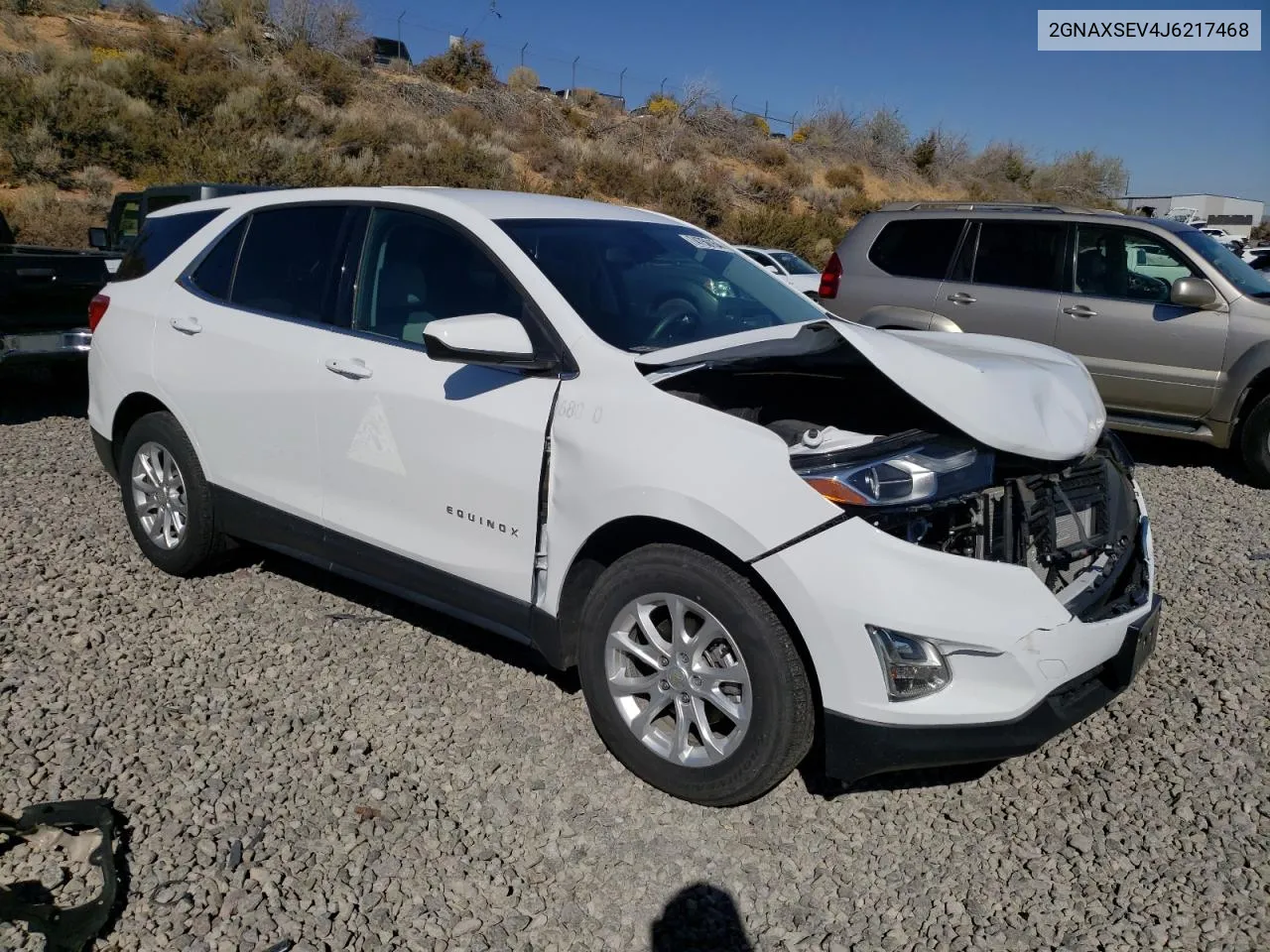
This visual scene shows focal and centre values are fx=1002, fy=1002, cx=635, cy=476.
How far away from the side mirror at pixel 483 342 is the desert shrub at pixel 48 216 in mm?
18764

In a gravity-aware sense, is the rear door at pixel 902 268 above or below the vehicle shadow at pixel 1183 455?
above

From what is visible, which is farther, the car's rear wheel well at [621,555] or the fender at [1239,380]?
the fender at [1239,380]

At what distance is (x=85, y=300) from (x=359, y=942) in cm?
686

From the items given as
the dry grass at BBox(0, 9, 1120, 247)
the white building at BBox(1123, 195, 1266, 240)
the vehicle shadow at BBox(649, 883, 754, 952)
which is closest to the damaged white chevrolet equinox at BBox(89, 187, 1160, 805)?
the vehicle shadow at BBox(649, 883, 754, 952)

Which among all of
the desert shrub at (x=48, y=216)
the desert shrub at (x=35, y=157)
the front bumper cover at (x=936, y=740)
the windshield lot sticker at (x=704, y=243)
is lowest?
the front bumper cover at (x=936, y=740)

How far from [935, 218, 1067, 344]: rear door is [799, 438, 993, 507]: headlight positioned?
208 inches

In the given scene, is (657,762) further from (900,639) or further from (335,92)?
(335,92)

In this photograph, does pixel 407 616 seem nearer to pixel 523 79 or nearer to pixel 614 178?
pixel 614 178

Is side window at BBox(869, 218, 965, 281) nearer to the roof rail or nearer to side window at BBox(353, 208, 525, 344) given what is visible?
the roof rail

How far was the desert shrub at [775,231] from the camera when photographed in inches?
1161

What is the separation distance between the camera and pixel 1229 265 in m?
7.27

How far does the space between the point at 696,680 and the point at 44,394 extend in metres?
8.40

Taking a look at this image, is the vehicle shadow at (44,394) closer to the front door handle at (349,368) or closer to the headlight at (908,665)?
the front door handle at (349,368)

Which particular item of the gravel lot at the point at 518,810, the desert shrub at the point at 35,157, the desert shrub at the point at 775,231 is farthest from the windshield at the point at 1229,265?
the desert shrub at the point at 35,157
